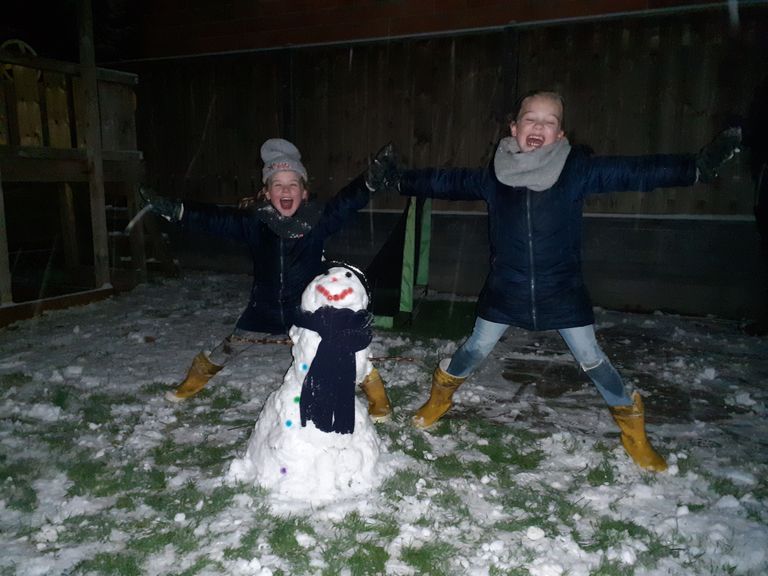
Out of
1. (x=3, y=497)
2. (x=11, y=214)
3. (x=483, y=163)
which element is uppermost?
(x=483, y=163)

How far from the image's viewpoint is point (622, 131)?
6770 mm

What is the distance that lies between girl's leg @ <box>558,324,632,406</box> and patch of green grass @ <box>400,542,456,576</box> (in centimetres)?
133

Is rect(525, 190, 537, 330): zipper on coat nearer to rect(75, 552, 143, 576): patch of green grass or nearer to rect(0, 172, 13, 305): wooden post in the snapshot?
rect(75, 552, 143, 576): patch of green grass

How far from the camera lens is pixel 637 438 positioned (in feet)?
10.2

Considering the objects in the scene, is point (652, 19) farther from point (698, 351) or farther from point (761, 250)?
point (698, 351)

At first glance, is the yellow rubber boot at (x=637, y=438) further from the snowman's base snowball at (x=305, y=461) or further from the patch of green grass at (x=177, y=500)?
the patch of green grass at (x=177, y=500)

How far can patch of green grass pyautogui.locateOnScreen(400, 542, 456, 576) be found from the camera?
2.28 meters

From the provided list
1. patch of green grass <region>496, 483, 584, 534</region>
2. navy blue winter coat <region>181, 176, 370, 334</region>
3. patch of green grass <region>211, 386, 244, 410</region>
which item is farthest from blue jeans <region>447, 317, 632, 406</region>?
patch of green grass <region>211, 386, 244, 410</region>

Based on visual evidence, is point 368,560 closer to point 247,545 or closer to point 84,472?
point 247,545

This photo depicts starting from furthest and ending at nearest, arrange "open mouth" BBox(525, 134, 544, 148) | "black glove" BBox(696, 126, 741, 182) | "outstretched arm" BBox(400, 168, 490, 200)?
1. "outstretched arm" BBox(400, 168, 490, 200)
2. "open mouth" BBox(525, 134, 544, 148)
3. "black glove" BBox(696, 126, 741, 182)

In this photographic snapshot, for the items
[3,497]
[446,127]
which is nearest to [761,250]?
[446,127]

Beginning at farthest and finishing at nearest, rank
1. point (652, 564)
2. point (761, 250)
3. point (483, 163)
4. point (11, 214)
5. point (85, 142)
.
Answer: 1. point (11, 214)
2. point (483, 163)
3. point (85, 142)
4. point (761, 250)
5. point (652, 564)

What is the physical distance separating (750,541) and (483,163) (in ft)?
18.9

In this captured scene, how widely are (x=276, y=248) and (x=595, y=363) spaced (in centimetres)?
206
